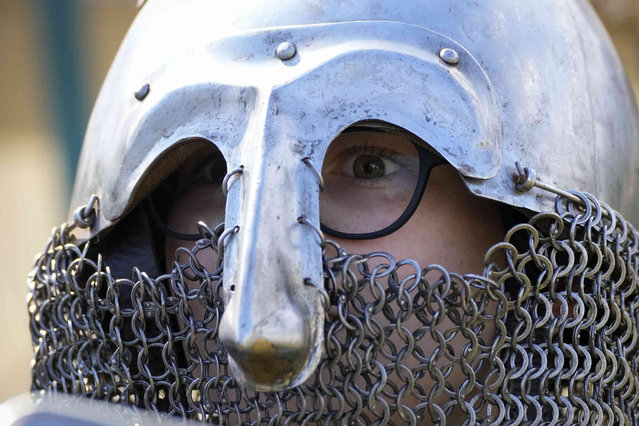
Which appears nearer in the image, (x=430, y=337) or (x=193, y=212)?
(x=430, y=337)

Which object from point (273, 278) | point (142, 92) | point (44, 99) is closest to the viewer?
point (273, 278)

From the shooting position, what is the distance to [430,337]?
5.48ft

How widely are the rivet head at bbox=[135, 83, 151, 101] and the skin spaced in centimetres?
27

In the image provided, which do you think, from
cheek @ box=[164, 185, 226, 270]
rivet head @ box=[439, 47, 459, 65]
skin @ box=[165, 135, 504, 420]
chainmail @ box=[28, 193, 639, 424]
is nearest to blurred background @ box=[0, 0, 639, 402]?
cheek @ box=[164, 185, 226, 270]

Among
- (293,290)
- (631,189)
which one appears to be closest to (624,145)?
(631,189)

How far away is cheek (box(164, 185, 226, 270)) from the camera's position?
6.07 feet

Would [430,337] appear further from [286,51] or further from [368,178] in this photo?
[286,51]

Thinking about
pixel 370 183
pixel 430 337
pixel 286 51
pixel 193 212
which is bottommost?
pixel 430 337

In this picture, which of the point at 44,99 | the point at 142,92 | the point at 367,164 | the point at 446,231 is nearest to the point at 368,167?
the point at 367,164

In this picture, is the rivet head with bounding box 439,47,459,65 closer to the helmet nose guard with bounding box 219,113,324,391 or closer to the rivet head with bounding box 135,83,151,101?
the helmet nose guard with bounding box 219,113,324,391

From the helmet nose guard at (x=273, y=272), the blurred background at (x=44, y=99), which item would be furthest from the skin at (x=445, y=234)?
the blurred background at (x=44, y=99)

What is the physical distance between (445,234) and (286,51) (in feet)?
1.46

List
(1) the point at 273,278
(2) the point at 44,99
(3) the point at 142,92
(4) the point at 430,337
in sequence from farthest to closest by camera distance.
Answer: (2) the point at 44,99, (3) the point at 142,92, (4) the point at 430,337, (1) the point at 273,278

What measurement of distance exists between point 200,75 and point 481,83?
1.68 feet
